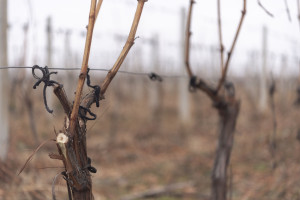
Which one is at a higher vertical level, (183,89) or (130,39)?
(130,39)

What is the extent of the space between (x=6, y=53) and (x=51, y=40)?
7114mm

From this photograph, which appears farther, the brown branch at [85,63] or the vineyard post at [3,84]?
the vineyard post at [3,84]

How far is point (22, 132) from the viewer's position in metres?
9.15

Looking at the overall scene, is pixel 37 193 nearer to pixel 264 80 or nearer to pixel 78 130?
pixel 78 130

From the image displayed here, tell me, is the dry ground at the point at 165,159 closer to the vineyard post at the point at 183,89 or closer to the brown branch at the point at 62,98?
the brown branch at the point at 62,98

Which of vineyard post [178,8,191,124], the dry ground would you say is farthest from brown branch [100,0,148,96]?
A: vineyard post [178,8,191,124]

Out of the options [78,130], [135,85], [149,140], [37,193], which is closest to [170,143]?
[149,140]

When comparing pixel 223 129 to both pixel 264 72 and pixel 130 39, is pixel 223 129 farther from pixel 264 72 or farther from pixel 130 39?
pixel 264 72

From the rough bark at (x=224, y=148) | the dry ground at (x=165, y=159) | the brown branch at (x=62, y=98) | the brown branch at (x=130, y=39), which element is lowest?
the dry ground at (x=165, y=159)

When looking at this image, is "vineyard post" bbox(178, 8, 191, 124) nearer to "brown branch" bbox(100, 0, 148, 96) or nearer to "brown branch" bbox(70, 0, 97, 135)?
"brown branch" bbox(100, 0, 148, 96)

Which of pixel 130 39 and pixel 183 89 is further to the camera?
pixel 183 89

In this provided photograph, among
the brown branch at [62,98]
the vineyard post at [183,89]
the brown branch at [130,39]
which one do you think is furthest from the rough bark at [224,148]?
the vineyard post at [183,89]

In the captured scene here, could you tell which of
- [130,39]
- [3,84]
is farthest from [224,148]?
[3,84]

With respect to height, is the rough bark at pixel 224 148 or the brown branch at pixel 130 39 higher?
the brown branch at pixel 130 39
